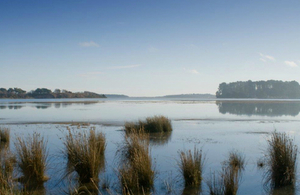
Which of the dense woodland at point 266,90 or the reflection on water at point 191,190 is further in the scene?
the dense woodland at point 266,90

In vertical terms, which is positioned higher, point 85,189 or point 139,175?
point 139,175

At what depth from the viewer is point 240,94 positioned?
502 ft

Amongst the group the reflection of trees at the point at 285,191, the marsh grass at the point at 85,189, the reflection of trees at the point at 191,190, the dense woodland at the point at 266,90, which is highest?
the dense woodland at the point at 266,90

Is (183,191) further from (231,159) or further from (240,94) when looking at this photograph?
(240,94)

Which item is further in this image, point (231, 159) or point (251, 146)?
point (251, 146)

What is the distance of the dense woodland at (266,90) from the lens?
150500mm

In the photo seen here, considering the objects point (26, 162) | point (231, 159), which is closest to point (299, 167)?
point (231, 159)

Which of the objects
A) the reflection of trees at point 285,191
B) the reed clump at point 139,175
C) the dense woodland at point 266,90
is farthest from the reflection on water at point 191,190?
the dense woodland at point 266,90

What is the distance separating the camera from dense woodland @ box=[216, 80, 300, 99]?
150 metres

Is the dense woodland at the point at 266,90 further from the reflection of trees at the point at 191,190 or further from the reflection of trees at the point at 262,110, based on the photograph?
the reflection of trees at the point at 191,190

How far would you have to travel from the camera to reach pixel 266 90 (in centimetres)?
15225

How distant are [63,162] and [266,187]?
563 cm

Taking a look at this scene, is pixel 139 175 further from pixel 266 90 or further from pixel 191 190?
pixel 266 90

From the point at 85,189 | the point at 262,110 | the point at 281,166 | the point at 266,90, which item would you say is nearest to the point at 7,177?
the point at 85,189
